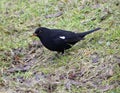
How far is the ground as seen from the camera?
6.73m

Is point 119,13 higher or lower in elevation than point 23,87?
higher

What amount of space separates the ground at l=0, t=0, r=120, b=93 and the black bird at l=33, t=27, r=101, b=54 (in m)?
0.17

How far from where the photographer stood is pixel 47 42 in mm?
7738

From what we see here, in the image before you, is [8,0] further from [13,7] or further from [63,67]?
[63,67]

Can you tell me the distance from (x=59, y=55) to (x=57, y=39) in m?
0.33

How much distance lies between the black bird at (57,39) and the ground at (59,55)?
0.54ft

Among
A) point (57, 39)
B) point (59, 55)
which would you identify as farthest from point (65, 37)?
point (59, 55)

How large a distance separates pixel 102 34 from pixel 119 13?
90 centimetres

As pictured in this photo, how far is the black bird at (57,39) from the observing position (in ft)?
25.3

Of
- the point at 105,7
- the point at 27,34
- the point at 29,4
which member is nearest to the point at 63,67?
the point at 27,34

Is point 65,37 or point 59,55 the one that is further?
point 59,55

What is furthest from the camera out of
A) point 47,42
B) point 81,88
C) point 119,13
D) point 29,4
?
point 29,4

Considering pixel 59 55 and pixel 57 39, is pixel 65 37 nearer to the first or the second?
pixel 57 39

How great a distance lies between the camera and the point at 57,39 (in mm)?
7723
